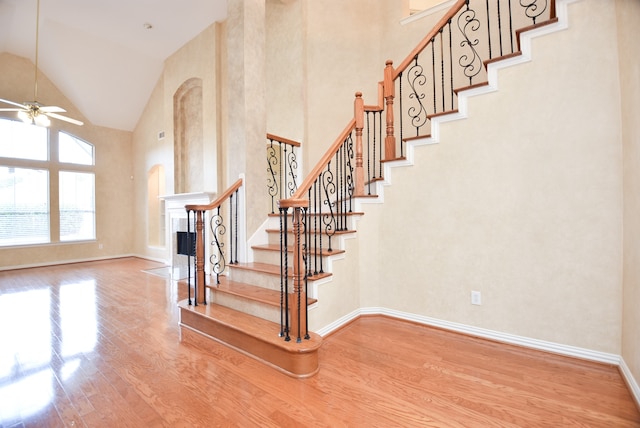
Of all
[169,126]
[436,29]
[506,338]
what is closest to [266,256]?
[506,338]

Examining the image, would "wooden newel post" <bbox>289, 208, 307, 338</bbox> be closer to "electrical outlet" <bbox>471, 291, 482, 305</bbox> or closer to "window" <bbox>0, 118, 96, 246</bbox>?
"electrical outlet" <bbox>471, 291, 482, 305</bbox>

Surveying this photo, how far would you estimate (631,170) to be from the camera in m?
1.95

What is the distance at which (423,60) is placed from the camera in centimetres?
438

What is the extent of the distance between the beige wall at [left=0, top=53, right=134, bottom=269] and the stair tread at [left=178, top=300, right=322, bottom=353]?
633 centimetres

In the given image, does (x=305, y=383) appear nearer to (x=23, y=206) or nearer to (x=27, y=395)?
(x=27, y=395)

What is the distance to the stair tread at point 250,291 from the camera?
103 inches

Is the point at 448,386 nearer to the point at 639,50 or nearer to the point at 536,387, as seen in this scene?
the point at 536,387

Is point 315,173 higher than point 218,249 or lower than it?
higher

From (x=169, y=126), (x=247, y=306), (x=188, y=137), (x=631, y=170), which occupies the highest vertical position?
(x=169, y=126)

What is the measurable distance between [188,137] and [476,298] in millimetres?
6741

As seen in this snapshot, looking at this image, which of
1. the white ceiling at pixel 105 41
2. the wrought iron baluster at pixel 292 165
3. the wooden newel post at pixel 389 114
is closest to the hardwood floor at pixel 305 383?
the wooden newel post at pixel 389 114

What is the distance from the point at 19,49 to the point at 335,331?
9.00 m

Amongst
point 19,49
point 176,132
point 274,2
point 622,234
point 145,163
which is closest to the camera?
point 622,234

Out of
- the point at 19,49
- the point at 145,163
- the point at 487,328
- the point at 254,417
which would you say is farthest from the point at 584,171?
the point at 19,49
